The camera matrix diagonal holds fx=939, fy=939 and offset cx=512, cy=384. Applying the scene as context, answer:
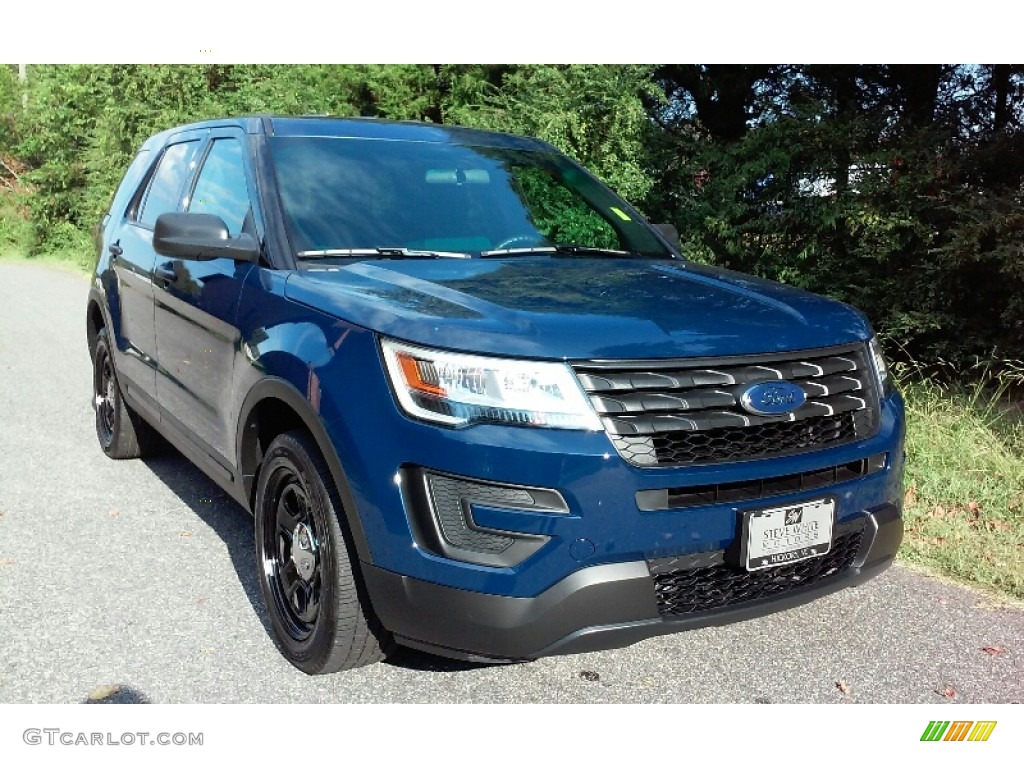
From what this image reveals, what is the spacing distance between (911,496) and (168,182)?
424cm

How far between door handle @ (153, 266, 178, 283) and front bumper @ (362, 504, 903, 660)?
6.98ft

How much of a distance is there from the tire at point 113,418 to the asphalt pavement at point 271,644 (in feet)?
2.54

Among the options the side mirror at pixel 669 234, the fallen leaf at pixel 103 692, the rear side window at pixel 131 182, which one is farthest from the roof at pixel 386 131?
the fallen leaf at pixel 103 692

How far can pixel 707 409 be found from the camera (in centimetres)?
267

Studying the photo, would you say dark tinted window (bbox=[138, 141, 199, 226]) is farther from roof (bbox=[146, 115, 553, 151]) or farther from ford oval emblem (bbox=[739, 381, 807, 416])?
ford oval emblem (bbox=[739, 381, 807, 416])

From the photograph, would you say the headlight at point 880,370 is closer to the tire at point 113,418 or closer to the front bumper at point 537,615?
the front bumper at point 537,615

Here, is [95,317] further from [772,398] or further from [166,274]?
[772,398]

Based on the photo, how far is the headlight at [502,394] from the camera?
2516 mm

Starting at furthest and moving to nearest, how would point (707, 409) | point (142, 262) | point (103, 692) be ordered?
1. point (142, 262)
2. point (103, 692)
3. point (707, 409)

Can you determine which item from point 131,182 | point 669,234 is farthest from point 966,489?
point 131,182

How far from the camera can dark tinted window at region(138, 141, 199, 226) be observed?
15.3 ft

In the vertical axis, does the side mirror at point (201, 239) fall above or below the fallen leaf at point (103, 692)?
above

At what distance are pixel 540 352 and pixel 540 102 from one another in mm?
8658

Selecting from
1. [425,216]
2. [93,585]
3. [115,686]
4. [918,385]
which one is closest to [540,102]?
[918,385]
